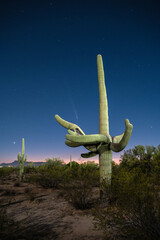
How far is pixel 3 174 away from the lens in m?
22.4

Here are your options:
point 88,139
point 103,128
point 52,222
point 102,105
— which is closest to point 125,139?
point 88,139

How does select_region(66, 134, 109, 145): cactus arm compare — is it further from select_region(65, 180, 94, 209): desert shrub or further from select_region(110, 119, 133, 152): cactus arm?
select_region(65, 180, 94, 209): desert shrub

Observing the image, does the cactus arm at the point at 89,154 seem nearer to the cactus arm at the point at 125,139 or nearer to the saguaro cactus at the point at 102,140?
the saguaro cactus at the point at 102,140

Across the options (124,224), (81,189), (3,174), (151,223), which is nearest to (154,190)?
(151,223)

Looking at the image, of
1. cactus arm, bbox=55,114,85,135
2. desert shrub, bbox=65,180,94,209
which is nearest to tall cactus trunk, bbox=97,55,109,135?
cactus arm, bbox=55,114,85,135

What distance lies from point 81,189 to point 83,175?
74cm

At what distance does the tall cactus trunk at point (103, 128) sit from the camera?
6.93 meters

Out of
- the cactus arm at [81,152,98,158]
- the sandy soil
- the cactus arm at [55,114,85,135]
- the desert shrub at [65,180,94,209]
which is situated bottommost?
the sandy soil

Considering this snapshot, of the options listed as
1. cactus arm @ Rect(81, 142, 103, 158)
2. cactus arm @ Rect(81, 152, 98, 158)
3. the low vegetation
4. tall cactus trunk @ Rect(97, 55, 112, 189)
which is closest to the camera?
the low vegetation

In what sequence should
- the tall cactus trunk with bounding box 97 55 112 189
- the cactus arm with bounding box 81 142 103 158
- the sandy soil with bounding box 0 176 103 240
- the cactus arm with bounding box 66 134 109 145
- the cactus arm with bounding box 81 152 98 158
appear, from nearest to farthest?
the sandy soil with bounding box 0 176 103 240 < the cactus arm with bounding box 66 134 109 145 < the tall cactus trunk with bounding box 97 55 112 189 < the cactus arm with bounding box 81 142 103 158 < the cactus arm with bounding box 81 152 98 158

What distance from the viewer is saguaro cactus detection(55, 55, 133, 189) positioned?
6418 millimetres

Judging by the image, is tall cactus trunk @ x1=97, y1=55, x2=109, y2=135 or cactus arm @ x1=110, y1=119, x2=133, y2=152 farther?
tall cactus trunk @ x1=97, y1=55, x2=109, y2=135

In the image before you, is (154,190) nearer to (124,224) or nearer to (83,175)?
(124,224)

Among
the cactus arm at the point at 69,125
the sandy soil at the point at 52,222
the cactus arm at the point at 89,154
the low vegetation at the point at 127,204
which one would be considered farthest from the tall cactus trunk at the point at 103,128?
the sandy soil at the point at 52,222
